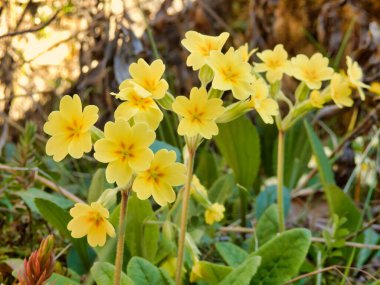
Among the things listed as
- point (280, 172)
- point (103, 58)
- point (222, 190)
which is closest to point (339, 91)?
point (280, 172)

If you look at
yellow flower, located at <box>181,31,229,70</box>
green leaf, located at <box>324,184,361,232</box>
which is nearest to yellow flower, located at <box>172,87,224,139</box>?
yellow flower, located at <box>181,31,229,70</box>

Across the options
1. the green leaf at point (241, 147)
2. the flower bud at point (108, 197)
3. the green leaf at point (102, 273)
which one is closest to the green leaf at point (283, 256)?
the green leaf at point (102, 273)

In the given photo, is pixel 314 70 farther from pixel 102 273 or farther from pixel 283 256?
pixel 102 273

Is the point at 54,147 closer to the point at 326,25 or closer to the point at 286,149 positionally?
the point at 286,149

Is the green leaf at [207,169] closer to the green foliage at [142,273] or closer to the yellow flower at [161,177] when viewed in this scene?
the green foliage at [142,273]

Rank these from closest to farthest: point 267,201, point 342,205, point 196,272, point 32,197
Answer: point 196,272, point 32,197, point 342,205, point 267,201

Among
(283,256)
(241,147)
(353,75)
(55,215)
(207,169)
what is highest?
(353,75)
